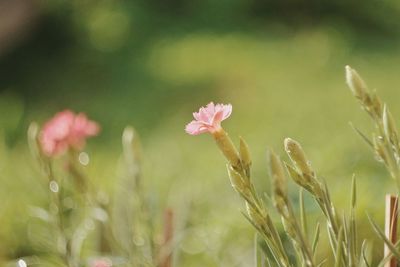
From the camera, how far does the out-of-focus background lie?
6.68 ft

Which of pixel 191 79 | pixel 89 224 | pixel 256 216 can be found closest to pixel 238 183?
pixel 256 216

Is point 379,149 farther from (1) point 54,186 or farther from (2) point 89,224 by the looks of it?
(2) point 89,224

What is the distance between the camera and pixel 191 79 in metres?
3.51

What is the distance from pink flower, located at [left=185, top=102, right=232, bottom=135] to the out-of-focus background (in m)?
0.82

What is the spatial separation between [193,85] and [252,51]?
44cm

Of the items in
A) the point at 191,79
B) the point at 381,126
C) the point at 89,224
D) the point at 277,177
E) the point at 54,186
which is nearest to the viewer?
the point at 277,177

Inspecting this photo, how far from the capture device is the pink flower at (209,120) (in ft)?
2.21

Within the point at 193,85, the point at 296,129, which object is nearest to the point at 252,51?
the point at 193,85

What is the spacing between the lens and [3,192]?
1.75 m

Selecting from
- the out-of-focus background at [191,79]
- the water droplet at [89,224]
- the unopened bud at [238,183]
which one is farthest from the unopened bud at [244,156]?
the out-of-focus background at [191,79]

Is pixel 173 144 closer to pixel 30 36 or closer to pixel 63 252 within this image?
pixel 30 36

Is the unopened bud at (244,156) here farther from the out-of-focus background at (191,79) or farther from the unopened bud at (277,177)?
the out-of-focus background at (191,79)

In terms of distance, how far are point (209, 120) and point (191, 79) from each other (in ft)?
9.29

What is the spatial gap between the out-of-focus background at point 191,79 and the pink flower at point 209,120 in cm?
82
